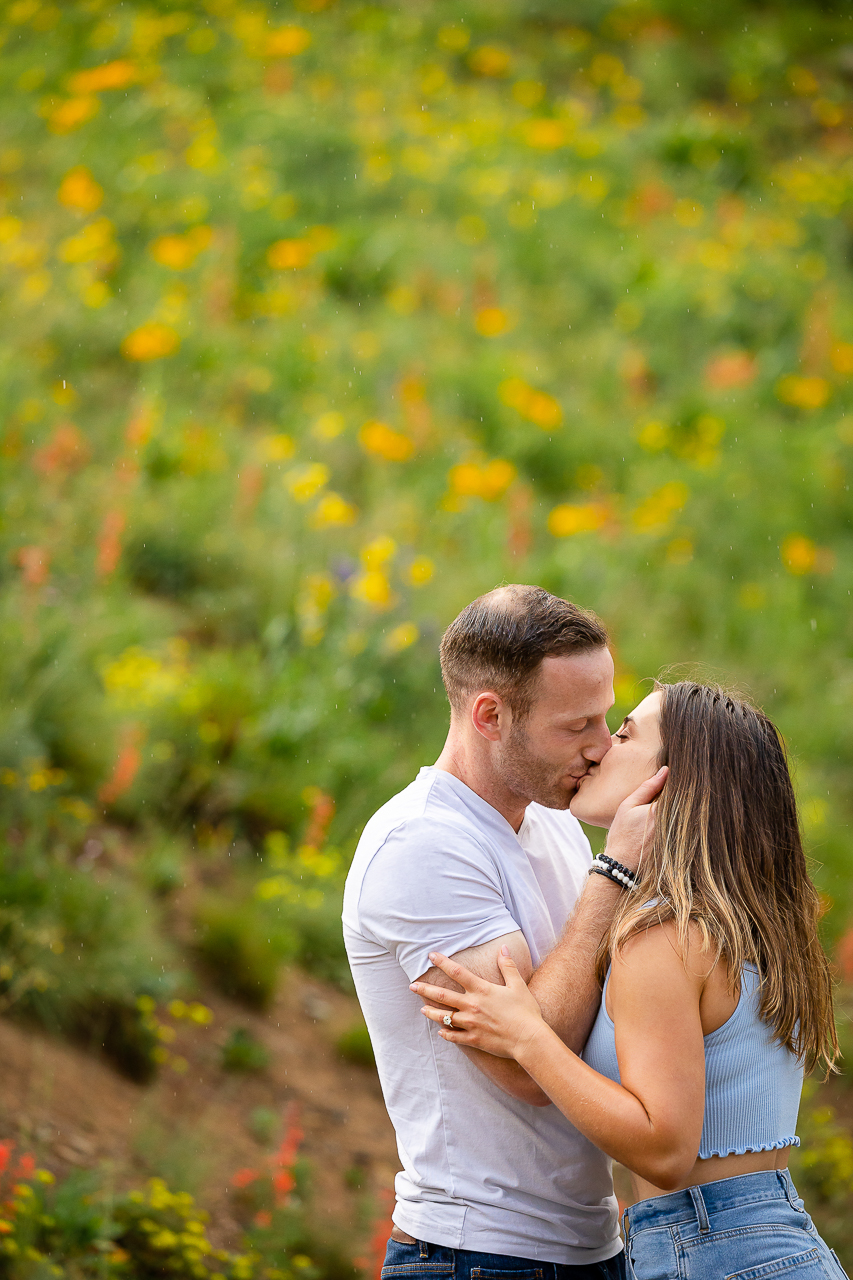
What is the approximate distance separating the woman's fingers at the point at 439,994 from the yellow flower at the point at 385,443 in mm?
5198

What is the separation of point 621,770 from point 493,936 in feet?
1.34

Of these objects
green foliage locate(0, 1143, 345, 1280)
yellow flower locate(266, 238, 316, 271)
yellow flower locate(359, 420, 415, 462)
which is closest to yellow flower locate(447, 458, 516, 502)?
yellow flower locate(359, 420, 415, 462)

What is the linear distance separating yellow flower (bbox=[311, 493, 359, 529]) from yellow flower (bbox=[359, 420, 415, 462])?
0.58 m

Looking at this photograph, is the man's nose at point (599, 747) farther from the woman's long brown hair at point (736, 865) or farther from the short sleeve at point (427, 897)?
the short sleeve at point (427, 897)

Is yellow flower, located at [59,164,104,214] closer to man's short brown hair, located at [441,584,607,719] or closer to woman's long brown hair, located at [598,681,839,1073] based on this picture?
man's short brown hair, located at [441,584,607,719]

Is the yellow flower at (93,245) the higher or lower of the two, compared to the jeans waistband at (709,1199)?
higher

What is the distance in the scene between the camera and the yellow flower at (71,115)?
8.49m

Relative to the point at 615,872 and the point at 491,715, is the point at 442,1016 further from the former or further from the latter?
the point at 491,715

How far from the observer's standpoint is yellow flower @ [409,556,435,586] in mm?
5641

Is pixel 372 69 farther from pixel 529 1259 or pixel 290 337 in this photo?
pixel 529 1259

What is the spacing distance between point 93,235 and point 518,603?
6.24 metres

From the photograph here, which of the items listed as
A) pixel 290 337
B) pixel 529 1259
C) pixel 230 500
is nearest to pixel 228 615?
pixel 230 500

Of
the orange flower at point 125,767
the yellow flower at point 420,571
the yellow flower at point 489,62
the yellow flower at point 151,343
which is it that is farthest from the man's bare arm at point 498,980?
the yellow flower at point 489,62

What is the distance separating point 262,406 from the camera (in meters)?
7.06
